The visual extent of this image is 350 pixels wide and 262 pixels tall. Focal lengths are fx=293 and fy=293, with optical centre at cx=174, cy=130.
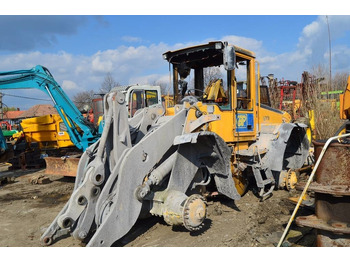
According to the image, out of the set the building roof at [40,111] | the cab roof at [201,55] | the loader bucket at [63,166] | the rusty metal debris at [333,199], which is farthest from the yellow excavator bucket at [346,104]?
the building roof at [40,111]

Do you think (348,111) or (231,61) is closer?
(348,111)

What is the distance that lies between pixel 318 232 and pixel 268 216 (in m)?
1.80

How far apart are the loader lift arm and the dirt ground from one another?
3.83 metres

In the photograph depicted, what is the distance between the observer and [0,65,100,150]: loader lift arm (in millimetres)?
10312

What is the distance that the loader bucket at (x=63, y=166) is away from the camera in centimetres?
816

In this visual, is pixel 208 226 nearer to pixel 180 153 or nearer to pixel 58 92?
pixel 180 153

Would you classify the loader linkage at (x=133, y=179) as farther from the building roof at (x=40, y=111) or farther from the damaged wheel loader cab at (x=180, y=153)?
the building roof at (x=40, y=111)

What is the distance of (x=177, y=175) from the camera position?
14.1ft

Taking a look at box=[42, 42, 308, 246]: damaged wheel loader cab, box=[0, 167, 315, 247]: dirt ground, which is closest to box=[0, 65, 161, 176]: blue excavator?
box=[0, 167, 315, 247]: dirt ground

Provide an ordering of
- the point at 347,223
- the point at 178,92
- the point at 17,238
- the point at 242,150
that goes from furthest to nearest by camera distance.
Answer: the point at 178,92 → the point at 242,150 → the point at 17,238 → the point at 347,223

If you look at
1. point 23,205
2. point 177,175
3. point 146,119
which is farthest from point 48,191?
point 177,175

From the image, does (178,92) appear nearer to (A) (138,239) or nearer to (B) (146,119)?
(B) (146,119)

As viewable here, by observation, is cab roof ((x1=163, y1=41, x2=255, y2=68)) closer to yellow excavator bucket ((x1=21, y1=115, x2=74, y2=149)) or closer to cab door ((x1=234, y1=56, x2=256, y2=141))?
cab door ((x1=234, y1=56, x2=256, y2=141))

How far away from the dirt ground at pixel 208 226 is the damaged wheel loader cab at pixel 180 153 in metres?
0.32
